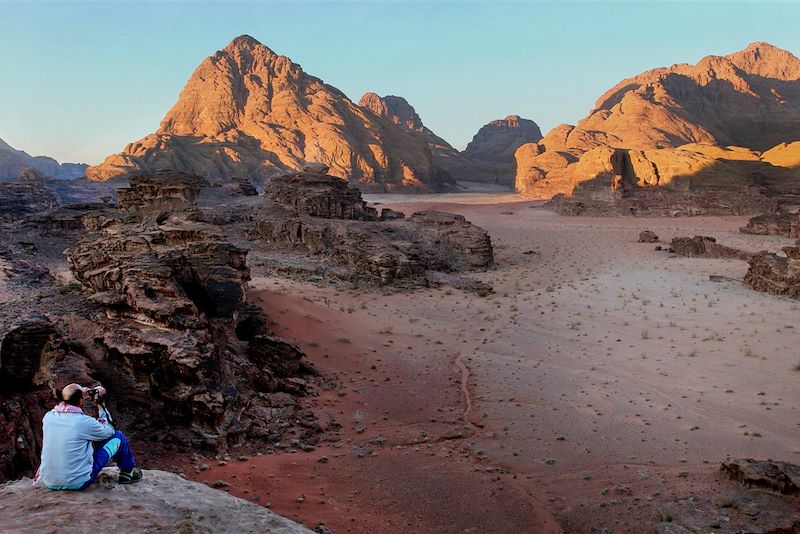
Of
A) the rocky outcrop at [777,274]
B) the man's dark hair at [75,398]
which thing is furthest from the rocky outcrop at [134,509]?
the rocky outcrop at [777,274]

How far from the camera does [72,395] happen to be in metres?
4.46

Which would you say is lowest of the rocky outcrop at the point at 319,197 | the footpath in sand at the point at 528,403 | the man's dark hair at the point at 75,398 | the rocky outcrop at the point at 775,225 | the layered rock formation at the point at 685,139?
the footpath in sand at the point at 528,403

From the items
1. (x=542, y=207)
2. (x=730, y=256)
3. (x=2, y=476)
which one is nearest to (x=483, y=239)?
(x=730, y=256)

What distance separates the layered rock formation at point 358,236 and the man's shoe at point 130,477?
14.8 m

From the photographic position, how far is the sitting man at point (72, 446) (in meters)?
4.28

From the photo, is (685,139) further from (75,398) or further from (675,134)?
(75,398)

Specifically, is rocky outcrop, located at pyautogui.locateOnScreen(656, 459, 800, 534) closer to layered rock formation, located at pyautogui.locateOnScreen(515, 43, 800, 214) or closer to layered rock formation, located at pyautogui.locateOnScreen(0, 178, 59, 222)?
layered rock formation, located at pyautogui.locateOnScreen(0, 178, 59, 222)

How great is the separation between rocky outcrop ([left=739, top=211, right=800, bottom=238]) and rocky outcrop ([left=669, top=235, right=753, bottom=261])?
9.55 meters

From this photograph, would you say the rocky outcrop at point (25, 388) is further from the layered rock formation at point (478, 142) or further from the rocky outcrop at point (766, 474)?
the layered rock formation at point (478, 142)

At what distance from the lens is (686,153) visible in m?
51.8

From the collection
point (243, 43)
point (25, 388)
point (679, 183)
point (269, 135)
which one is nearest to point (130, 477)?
point (25, 388)

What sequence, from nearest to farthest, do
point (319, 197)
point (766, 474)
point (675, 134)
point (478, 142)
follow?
1. point (766, 474)
2. point (319, 197)
3. point (675, 134)
4. point (478, 142)

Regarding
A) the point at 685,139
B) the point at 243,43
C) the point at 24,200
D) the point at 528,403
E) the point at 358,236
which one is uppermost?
the point at 243,43

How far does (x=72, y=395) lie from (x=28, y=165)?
4104 inches
